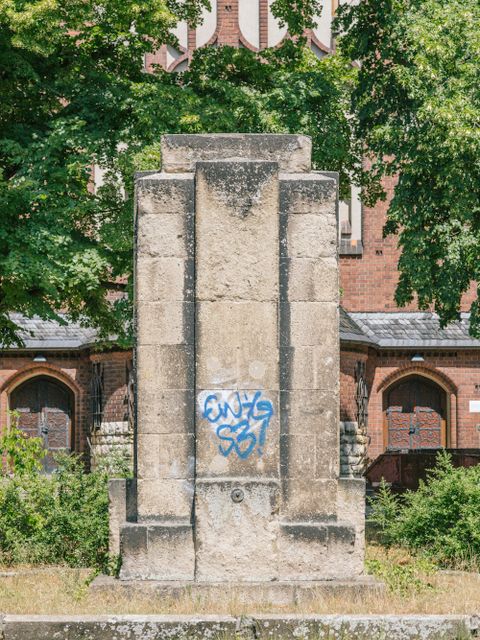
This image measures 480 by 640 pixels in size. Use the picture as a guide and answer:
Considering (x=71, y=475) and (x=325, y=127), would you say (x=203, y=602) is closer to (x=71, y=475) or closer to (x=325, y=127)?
(x=71, y=475)

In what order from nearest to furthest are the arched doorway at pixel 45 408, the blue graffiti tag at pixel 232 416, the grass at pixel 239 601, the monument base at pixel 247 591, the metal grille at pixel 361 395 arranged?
the grass at pixel 239 601 → the monument base at pixel 247 591 → the blue graffiti tag at pixel 232 416 → the metal grille at pixel 361 395 → the arched doorway at pixel 45 408

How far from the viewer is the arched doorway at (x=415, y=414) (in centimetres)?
2852

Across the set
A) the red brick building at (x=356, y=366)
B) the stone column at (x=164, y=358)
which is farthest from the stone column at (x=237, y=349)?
the red brick building at (x=356, y=366)

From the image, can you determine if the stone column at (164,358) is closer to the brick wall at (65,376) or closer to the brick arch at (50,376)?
the brick wall at (65,376)

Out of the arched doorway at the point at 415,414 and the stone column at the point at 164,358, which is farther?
the arched doorway at the point at 415,414

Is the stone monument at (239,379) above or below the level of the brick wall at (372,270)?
below

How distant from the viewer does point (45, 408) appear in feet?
94.6

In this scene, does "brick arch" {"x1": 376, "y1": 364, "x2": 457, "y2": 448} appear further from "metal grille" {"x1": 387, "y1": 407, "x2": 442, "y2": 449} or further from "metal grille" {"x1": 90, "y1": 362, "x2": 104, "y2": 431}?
"metal grille" {"x1": 90, "y1": 362, "x2": 104, "y2": 431}

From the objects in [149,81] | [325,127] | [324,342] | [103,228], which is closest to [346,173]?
[325,127]

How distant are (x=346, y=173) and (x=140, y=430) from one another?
12.8m

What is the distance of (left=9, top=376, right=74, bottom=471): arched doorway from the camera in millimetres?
28750

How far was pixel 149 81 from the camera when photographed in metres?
18.7

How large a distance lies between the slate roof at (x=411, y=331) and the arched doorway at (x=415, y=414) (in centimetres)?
115

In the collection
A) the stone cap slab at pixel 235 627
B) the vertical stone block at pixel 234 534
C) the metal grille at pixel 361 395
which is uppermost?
the metal grille at pixel 361 395
